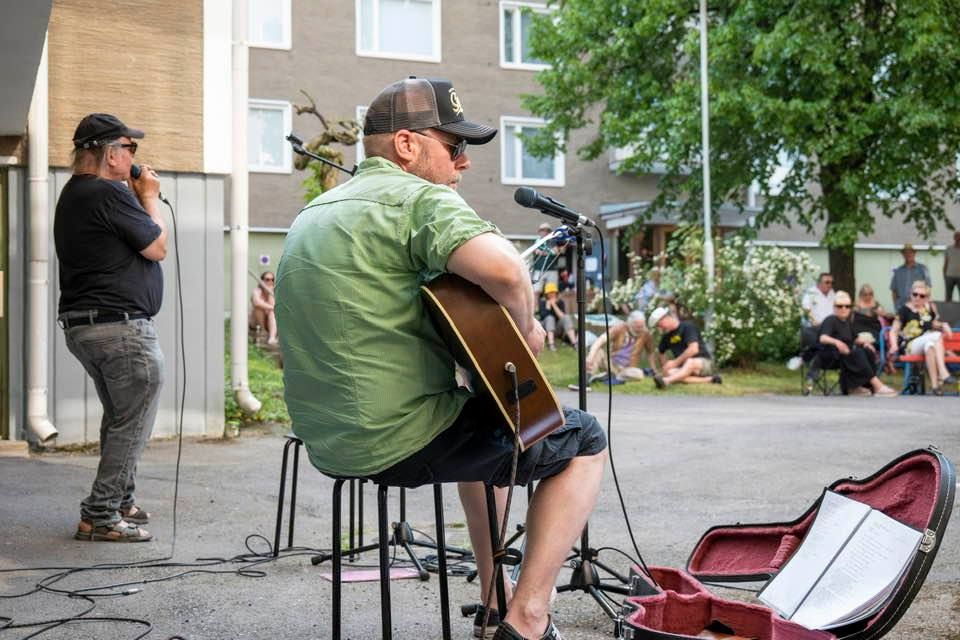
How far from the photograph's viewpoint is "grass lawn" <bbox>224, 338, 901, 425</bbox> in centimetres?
1154

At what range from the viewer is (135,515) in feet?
22.3

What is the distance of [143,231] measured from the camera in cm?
625

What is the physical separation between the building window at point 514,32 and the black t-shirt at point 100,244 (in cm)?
2498

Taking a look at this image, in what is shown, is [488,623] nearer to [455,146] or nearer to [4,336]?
[455,146]

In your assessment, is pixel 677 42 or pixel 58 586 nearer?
pixel 58 586

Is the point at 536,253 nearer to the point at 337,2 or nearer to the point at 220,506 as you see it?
the point at 220,506

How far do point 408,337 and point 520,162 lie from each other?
27.5m

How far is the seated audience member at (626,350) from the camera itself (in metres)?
18.0

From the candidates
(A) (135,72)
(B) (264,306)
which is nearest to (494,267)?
(A) (135,72)

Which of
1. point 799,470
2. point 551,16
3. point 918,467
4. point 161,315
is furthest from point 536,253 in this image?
point 551,16

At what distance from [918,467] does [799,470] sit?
4.73 metres

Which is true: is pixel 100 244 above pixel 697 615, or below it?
above

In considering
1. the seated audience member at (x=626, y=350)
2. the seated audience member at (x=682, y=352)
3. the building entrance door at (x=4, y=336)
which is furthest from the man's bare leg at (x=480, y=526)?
the seated audience member at (x=626, y=350)

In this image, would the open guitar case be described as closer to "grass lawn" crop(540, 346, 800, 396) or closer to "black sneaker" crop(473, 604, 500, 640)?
"black sneaker" crop(473, 604, 500, 640)
